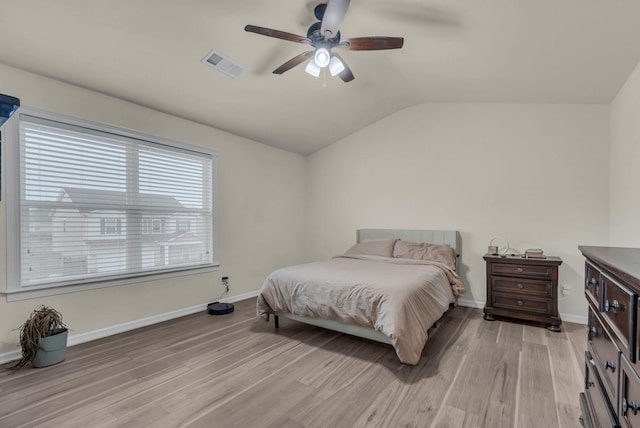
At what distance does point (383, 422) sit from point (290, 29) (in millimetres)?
2982

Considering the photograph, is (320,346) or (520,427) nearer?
(520,427)

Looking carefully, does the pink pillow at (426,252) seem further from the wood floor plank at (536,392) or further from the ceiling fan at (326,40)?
the ceiling fan at (326,40)

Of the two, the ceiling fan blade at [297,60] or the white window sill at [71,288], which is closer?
the ceiling fan blade at [297,60]

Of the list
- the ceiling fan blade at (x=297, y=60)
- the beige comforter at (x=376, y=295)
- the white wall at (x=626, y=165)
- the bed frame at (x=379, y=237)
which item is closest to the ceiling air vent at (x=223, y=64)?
the ceiling fan blade at (x=297, y=60)

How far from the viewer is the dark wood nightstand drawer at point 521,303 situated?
3273 mm

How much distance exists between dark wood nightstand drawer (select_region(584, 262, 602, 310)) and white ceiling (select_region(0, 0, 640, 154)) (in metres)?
1.74

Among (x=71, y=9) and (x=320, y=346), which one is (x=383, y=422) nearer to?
(x=320, y=346)

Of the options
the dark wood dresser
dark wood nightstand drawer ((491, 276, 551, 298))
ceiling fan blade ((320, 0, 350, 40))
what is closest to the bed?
dark wood nightstand drawer ((491, 276, 551, 298))

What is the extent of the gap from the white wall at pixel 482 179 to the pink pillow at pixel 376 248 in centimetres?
53

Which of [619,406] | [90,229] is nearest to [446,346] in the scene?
[619,406]

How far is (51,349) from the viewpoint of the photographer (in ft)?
8.13

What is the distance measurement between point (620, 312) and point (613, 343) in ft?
0.68

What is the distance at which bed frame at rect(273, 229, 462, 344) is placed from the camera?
2658 millimetres

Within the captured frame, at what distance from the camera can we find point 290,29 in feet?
8.52
